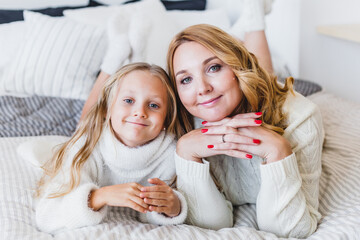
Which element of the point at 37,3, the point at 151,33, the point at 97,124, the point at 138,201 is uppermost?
the point at 37,3

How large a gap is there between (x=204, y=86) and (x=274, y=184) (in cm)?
32

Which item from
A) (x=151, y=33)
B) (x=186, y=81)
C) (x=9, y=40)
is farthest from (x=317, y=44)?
(x=9, y=40)

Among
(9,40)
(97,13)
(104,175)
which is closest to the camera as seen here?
(104,175)

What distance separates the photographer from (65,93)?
76.6 inches

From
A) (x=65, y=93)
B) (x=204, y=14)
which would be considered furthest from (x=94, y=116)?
(x=204, y=14)

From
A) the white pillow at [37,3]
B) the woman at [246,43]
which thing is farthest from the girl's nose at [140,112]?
the white pillow at [37,3]

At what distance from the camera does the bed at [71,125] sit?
3.29ft

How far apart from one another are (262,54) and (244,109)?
613 millimetres

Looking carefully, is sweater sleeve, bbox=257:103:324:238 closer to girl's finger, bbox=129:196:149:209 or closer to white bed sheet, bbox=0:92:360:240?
white bed sheet, bbox=0:92:360:240

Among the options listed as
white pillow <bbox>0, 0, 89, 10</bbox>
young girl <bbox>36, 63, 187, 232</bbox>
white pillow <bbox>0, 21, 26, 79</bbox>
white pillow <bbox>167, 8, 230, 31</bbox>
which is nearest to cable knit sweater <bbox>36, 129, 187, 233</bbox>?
young girl <bbox>36, 63, 187, 232</bbox>

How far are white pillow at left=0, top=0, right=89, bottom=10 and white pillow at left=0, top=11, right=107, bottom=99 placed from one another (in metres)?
0.53

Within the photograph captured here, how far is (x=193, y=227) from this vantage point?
1.04m

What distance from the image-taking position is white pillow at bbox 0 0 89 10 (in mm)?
2410

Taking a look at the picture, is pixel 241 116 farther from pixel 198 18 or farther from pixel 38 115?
pixel 198 18
